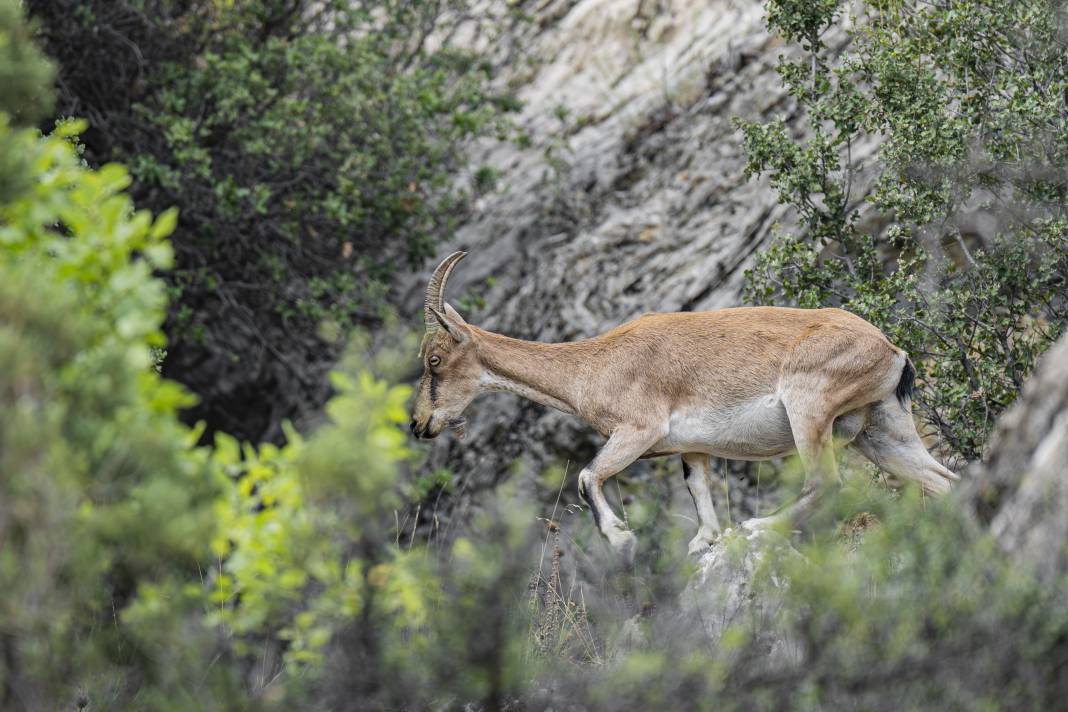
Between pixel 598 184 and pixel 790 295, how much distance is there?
573cm

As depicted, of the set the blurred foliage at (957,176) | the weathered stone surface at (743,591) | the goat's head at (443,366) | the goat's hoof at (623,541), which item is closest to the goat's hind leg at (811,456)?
the weathered stone surface at (743,591)

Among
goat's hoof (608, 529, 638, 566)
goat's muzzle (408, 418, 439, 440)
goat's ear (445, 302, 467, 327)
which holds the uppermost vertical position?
goat's ear (445, 302, 467, 327)

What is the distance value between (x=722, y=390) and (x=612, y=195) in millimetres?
6676

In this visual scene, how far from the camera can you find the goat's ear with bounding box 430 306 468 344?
9141 millimetres

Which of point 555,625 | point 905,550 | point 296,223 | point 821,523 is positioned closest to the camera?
point 905,550

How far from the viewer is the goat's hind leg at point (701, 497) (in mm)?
8414

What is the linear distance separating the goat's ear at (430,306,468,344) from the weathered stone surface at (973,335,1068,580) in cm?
528

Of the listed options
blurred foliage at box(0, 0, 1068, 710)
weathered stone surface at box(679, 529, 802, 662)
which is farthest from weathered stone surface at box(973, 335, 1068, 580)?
weathered stone surface at box(679, 529, 802, 662)

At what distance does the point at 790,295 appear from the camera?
949cm

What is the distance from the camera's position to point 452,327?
30.1ft

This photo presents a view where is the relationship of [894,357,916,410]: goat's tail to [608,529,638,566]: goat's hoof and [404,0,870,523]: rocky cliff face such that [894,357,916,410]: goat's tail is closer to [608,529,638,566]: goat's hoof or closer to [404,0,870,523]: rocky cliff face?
[608,529,638,566]: goat's hoof

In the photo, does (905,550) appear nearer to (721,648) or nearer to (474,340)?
(721,648)

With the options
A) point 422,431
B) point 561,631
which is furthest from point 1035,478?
point 422,431

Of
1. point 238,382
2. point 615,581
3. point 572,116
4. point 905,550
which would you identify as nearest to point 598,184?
point 572,116
